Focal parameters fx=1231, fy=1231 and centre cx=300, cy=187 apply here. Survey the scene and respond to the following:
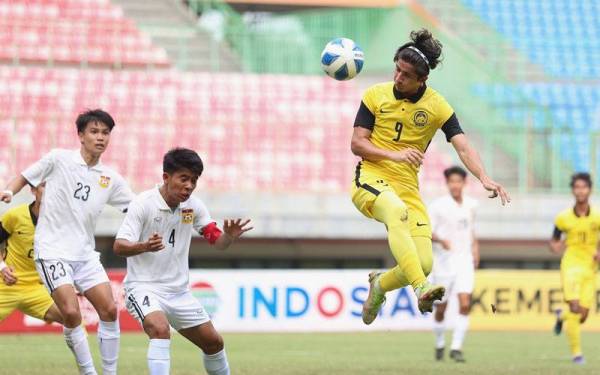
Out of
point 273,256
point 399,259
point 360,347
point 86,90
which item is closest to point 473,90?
point 273,256

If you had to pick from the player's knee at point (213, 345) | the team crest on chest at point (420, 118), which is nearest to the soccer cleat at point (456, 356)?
the team crest on chest at point (420, 118)

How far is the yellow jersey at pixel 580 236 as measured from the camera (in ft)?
49.9

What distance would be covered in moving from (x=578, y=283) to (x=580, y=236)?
607 mm

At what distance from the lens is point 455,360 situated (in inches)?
570

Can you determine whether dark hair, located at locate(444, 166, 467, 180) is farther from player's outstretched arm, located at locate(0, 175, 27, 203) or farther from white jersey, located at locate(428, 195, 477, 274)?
player's outstretched arm, located at locate(0, 175, 27, 203)

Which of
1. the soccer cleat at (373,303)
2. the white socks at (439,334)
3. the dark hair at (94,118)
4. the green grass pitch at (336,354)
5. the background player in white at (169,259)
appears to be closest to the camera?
the background player in white at (169,259)

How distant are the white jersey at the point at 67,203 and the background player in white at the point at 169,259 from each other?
1.32 m

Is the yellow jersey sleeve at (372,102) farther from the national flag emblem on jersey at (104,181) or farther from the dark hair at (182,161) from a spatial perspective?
the national flag emblem on jersey at (104,181)

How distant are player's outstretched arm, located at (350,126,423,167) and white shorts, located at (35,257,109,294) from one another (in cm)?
246

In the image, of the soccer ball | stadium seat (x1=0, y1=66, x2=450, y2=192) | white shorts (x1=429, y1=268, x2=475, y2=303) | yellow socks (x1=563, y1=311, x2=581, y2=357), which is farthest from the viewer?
stadium seat (x1=0, y1=66, x2=450, y2=192)

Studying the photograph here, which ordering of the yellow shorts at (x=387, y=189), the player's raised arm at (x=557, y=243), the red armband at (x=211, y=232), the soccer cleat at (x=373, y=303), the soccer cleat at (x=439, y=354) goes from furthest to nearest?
the player's raised arm at (x=557, y=243) < the soccer cleat at (x=439, y=354) < the soccer cleat at (x=373, y=303) < the yellow shorts at (x=387, y=189) < the red armband at (x=211, y=232)

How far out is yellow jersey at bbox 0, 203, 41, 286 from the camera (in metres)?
11.8

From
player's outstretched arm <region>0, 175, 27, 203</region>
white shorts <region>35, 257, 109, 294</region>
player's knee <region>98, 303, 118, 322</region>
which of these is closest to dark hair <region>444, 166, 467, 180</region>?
white shorts <region>35, 257, 109, 294</region>

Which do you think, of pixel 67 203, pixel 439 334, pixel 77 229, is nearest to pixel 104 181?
pixel 67 203
